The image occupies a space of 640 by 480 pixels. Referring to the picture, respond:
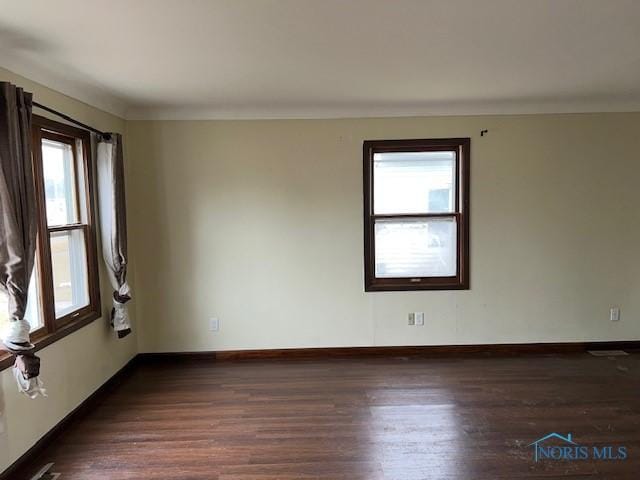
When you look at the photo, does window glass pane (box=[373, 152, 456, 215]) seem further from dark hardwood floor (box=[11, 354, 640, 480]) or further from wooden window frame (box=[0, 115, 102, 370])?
wooden window frame (box=[0, 115, 102, 370])

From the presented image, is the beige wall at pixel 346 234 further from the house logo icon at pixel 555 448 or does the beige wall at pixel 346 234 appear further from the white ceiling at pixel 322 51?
the house logo icon at pixel 555 448

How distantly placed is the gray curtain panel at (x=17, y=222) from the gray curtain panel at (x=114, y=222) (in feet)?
3.46

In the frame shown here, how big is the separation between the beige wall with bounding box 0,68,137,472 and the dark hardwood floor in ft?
0.61

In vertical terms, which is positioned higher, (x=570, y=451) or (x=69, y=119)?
(x=69, y=119)

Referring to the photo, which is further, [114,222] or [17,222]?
[114,222]

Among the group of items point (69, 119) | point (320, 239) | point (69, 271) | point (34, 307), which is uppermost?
point (69, 119)

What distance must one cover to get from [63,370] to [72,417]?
37cm

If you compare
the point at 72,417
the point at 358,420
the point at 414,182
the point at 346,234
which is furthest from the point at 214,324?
the point at 414,182

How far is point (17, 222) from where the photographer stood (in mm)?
2219

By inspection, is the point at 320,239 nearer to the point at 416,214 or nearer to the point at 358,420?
the point at 416,214

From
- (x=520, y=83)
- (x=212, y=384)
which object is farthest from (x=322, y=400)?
(x=520, y=83)

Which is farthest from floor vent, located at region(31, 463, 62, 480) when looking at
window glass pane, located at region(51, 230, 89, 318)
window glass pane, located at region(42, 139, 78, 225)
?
window glass pane, located at region(42, 139, 78, 225)

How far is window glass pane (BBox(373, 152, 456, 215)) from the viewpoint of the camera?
13.7 feet

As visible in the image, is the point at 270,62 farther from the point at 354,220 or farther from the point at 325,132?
the point at 354,220
